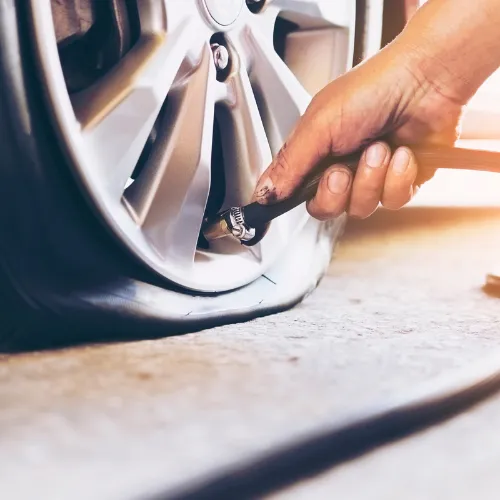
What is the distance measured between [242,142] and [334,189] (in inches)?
7.1

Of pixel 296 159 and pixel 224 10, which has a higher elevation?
A: pixel 224 10

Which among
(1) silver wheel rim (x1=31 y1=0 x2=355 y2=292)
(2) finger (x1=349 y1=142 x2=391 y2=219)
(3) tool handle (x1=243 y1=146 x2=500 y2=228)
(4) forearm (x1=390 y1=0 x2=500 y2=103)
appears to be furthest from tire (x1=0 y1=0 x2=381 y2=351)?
(4) forearm (x1=390 y1=0 x2=500 y2=103)

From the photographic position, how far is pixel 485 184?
61.4 inches

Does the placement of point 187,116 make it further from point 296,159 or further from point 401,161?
point 401,161

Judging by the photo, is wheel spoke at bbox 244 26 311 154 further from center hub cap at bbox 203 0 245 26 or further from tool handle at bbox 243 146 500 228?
tool handle at bbox 243 146 500 228

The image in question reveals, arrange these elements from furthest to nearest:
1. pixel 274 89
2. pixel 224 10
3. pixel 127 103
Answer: pixel 274 89
pixel 224 10
pixel 127 103

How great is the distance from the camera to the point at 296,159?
749 mm

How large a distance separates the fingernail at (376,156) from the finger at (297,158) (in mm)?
53

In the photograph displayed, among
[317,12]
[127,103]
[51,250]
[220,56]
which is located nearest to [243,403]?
[51,250]

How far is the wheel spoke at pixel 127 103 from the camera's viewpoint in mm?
665

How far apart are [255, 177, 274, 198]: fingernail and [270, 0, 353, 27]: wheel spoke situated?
0.27 meters

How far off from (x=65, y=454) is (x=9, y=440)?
4cm

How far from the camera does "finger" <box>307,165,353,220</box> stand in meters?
0.74

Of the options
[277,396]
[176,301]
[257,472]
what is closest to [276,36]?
[176,301]
